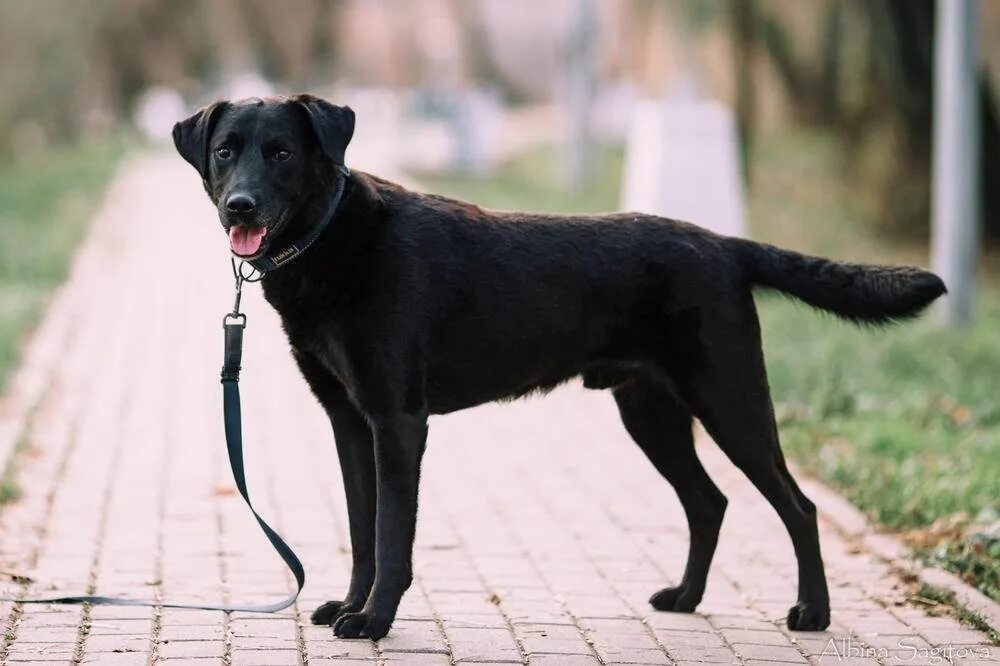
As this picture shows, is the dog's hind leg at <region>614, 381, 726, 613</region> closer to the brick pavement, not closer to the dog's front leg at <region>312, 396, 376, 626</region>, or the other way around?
the brick pavement

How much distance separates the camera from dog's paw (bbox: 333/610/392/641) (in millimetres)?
4941

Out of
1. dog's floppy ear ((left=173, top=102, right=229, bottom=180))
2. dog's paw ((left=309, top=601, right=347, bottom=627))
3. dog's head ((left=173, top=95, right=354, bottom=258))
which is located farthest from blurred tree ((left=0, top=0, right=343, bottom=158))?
dog's paw ((left=309, top=601, right=347, bottom=627))

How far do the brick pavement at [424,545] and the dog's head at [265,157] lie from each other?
4.22 feet

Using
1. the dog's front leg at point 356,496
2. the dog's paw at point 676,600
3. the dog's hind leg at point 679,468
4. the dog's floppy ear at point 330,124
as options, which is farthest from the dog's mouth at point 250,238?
the dog's paw at point 676,600

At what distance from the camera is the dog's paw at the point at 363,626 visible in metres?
4.94

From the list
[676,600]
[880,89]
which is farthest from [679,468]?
[880,89]

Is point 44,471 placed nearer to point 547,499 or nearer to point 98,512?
point 98,512

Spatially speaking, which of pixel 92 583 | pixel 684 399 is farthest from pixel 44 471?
pixel 684 399

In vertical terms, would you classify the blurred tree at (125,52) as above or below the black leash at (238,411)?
below

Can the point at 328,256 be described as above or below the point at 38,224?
above

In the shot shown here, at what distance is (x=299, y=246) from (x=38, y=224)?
16898 millimetres

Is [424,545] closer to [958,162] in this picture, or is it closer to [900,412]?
[900,412]

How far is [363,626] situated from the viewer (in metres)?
4.95

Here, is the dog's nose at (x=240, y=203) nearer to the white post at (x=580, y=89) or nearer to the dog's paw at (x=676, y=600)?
the dog's paw at (x=676, y=600)
